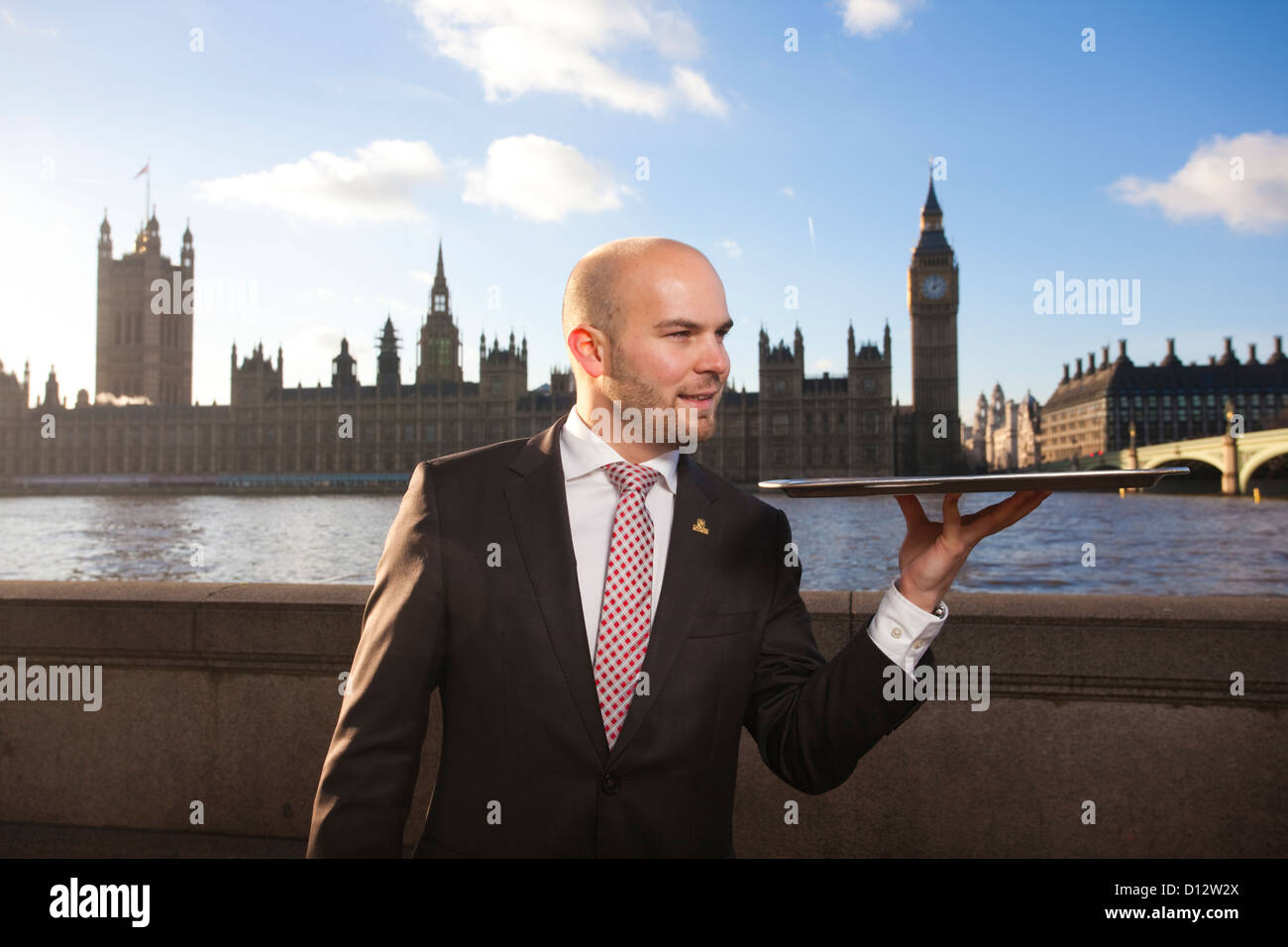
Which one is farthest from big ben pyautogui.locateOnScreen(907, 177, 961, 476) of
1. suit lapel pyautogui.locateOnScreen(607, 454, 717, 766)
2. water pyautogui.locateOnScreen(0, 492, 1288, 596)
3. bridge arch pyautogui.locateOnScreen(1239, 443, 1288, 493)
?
suit lapel pyautogui.locateOnScreen(607, 454, 717, 766)

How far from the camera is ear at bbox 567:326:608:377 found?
1393mm

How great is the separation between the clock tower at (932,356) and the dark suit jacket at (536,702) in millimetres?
72105

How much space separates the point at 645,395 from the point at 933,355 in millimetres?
78475

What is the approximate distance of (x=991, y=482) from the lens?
1104mm

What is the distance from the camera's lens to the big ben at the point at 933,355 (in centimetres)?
7275

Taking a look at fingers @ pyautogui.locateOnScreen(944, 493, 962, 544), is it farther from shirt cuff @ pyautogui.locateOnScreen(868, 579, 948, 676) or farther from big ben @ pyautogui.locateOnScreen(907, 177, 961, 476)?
big ben @ pyautogui.locateOnScreen(907, 177, 961, 476)

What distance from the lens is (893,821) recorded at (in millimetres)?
2156

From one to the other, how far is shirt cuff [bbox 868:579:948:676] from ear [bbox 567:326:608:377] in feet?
1.81

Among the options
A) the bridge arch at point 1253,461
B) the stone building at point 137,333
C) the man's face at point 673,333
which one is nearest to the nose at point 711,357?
the man's face at point 673,333

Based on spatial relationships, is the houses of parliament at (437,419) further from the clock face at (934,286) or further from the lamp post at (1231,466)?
the lamp post at (1231,466)

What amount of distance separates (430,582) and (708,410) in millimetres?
488

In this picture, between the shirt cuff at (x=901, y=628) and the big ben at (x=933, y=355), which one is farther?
the big ben at (x=933, y=355)
